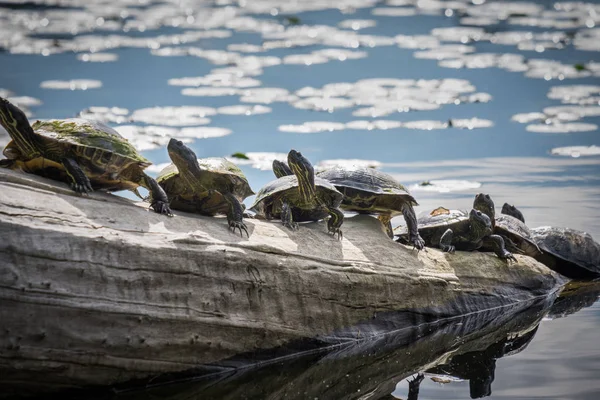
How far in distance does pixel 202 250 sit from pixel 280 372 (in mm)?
703

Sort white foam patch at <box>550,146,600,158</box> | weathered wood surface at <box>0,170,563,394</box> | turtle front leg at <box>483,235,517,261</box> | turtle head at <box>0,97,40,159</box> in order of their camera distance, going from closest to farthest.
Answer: weathered wood surface at <box>0,170,563,394</box>, turtle head at <box>0,97,40,159</box>, turtle front leg at <box>483,235,517,261</box>, white foam patch at <box>550,146,600,158</box>

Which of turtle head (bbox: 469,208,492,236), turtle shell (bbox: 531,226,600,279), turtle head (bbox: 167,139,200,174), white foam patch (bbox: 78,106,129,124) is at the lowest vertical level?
turtle shell (bbox: 531,226,600,279)

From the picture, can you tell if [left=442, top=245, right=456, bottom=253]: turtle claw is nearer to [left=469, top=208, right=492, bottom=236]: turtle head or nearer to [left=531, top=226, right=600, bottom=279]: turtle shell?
[left=469, top=208, right=492, bottom=236]: turtle head

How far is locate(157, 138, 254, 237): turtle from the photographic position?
3.46 metres

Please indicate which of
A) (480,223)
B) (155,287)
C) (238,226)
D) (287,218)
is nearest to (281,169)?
(287,218)

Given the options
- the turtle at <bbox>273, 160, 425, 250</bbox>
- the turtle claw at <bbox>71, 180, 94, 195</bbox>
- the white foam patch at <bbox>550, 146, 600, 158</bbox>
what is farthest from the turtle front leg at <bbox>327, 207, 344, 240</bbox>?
the white foam patch at <bbox>550, 146, 600, 158</bbox>

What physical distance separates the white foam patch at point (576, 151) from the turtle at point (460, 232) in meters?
3.89

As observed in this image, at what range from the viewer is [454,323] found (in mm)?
3967

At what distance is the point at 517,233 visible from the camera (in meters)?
4.88

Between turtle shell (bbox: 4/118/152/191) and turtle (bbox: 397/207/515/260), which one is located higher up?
turtle shell (bbox: 4/118/152/191)

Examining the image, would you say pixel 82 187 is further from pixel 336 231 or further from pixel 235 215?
pixel 336 231

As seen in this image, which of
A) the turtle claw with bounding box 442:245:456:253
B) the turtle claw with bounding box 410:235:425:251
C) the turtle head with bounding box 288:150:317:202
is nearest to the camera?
the turtle head with bounding box 288:150:317:202

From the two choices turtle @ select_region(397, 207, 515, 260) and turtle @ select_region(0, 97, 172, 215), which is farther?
turtle @ select_region(397, 207, 515, 260)

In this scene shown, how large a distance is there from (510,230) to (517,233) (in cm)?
7
